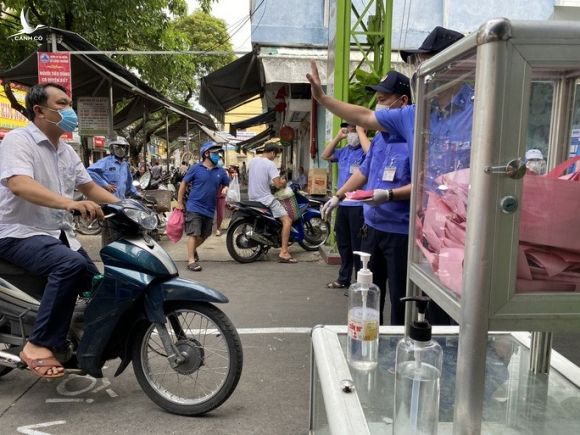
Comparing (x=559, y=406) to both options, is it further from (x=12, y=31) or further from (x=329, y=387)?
(x=12, y=31)

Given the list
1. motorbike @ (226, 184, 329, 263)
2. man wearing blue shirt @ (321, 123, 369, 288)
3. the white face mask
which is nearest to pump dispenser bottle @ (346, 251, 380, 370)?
man wearing blue shirt @ (321, 123, 369, 288)

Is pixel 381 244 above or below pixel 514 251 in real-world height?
below

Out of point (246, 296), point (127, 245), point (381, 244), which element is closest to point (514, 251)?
point (381, 244)

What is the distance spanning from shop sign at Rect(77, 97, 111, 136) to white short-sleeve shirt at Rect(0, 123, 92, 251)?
678cm

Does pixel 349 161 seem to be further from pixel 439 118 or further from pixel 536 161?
pixel 536 161

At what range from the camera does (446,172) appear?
51.9 inches

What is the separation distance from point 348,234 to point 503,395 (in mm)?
3758

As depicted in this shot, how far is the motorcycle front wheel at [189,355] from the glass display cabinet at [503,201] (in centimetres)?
162

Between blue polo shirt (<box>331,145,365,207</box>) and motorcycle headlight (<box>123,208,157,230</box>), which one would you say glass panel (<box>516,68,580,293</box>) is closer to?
Result: motorcycle headlight (<box>123,208,157,230</box>)

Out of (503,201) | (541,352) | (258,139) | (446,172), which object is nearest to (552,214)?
(503,201)

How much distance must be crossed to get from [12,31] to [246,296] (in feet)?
30.7

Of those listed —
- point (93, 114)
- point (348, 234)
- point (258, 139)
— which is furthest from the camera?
point (258, 139)

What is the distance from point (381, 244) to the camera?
286 cm

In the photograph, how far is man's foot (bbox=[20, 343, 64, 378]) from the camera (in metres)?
2.65
